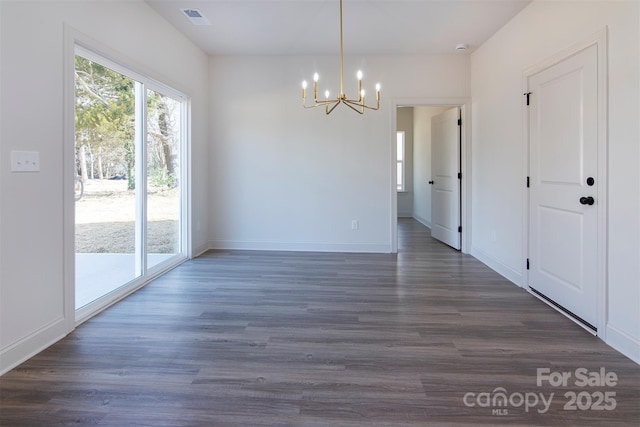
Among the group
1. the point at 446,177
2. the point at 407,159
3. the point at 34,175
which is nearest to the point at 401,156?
A: the point at 407,159

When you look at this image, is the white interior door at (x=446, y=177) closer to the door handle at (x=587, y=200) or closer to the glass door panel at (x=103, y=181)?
the door handle at (x=587, y=200)

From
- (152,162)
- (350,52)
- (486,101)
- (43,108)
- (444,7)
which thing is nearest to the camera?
(43,108)

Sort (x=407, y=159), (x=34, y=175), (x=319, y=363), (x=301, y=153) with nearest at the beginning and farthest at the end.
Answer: (x=319, y=363) < (x=34, y=175) < (x=301, y=153) < (x=407, y=159)

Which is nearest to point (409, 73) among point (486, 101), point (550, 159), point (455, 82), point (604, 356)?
point (455, 82)

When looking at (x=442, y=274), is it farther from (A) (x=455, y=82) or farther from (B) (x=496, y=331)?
(A) (x=455, y=82)

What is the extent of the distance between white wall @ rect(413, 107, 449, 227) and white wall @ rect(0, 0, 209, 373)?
6.34 meters

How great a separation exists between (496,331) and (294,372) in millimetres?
1513

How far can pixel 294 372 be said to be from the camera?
2090 mm

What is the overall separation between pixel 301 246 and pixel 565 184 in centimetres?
343

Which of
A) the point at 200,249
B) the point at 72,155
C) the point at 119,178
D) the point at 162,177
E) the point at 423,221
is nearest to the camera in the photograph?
the point at 72,155

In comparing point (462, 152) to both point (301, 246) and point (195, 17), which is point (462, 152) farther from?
point (195, 17)

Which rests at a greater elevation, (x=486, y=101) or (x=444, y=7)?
(x=444, y=7)

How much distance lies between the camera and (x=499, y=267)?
4238 millimetres

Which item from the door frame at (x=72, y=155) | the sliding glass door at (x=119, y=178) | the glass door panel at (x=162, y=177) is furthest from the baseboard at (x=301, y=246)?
the door frame at (x=72, y=155)
